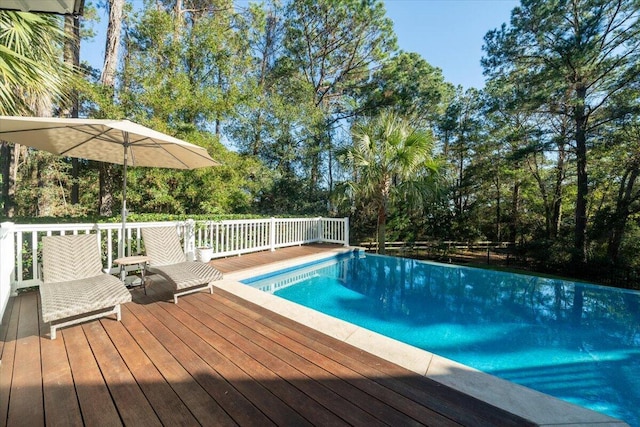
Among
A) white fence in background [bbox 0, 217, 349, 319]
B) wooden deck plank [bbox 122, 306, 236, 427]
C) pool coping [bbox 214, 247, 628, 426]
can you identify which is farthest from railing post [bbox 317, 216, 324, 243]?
wooden deck plank [bbox 122, 306, 236, 427]

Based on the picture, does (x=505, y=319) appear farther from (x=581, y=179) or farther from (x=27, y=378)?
(x=581, y=179)

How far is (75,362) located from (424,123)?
54.1 ft

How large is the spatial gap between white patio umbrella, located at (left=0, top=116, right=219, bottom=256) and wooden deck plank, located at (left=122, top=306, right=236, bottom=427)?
7.43 ft

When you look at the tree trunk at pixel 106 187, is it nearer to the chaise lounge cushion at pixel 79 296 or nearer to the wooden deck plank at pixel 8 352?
the wooden deck plank at pixel 8 352

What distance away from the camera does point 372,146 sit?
891 centimetres

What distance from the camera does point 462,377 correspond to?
222 centimetres

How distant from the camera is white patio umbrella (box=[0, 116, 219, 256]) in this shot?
3.13 meters

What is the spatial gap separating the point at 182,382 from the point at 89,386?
2.16ft

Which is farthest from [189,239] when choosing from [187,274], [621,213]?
[621,213]

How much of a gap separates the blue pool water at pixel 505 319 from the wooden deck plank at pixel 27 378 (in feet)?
10.2

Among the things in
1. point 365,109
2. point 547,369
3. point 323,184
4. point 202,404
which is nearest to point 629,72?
point 365,109

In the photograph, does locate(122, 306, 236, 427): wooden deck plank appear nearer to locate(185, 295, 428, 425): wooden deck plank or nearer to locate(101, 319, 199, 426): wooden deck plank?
locate(101, 319, 199, 426): wooden deck plank

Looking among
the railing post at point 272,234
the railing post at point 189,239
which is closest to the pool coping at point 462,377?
the railing post at point 189,239

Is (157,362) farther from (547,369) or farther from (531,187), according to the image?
(531,187)
